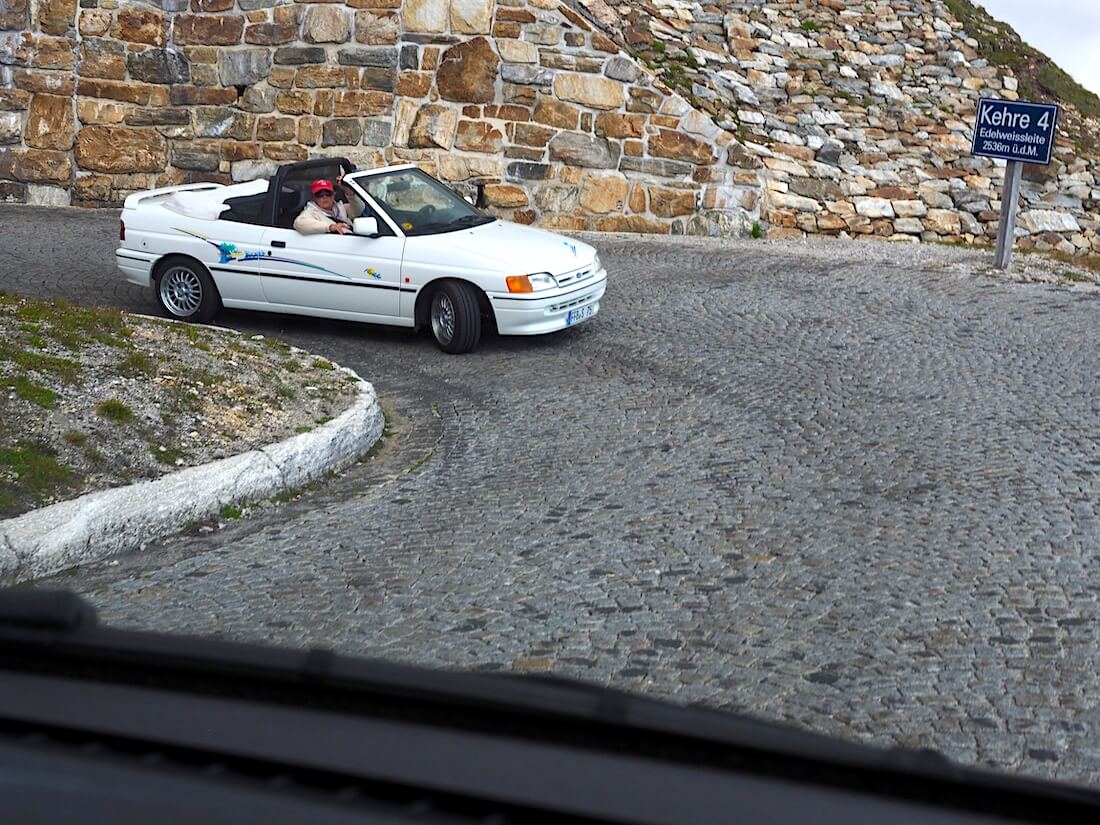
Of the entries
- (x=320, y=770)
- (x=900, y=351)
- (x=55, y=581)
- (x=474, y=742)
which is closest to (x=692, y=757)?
(x=474, y=742)

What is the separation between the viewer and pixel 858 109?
20.4 m

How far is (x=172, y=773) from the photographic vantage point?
5.13 feet

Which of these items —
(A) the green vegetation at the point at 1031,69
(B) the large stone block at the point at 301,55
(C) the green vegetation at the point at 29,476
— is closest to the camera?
(C) the green vegetation at the point at 29,476

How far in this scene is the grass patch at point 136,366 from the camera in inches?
317

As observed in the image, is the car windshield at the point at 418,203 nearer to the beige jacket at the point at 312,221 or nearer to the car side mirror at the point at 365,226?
the car side mirror at the point at 365,226

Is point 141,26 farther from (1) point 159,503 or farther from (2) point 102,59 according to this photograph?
(1) point 159,503

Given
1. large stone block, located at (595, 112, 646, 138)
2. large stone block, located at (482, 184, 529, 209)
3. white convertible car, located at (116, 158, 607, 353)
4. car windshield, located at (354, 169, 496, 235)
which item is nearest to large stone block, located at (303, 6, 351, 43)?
large stone block, located at (482, 184, 529, 209)

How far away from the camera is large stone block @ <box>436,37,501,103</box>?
55.6 ft

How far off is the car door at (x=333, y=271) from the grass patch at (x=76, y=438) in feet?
13.6

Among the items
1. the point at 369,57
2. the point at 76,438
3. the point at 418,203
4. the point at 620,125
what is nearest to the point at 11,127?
the point at 369,57

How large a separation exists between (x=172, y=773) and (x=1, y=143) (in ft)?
60.6

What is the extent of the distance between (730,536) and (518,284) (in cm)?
455

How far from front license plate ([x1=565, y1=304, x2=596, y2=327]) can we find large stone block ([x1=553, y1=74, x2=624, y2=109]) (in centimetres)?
677

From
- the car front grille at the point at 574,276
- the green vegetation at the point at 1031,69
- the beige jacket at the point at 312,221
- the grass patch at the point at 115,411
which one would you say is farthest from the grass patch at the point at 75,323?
the green vegetation at the point at 1031,69
